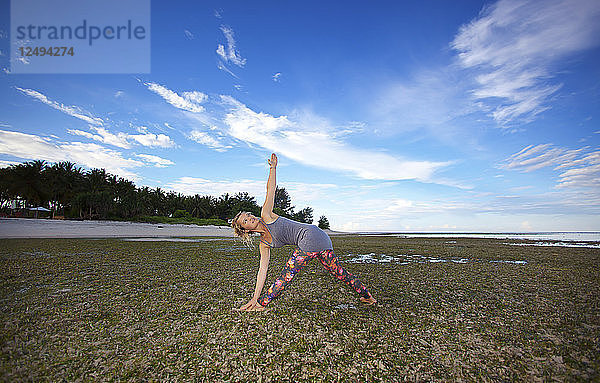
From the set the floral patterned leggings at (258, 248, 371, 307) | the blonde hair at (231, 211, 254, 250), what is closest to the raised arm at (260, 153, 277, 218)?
the blonde hair at (231, 211, 254, 250)

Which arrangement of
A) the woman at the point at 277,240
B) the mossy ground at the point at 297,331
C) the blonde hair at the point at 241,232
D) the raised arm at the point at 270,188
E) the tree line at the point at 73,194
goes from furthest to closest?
the tree line at the point at 73,194
the blonde hair at the point at 241,232
the woman at the point at 277,240
the raised arm at the point at 270,188
the mossy ground at the point at 297,331

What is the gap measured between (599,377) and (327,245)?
10.5 feet

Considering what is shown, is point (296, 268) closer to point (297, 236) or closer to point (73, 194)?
point (297, 236)

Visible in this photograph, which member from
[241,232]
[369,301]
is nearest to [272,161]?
[241,232]

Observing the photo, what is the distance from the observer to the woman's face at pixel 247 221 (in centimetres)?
451

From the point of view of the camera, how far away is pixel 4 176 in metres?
49.5

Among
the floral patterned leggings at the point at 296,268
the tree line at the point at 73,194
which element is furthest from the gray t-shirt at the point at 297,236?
the tree line at the point at 73,194

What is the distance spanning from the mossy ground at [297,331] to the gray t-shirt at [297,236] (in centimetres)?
106

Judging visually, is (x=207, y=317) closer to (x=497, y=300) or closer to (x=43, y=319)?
(x=43, y=319)

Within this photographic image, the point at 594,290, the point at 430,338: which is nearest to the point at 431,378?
the point at 430,338

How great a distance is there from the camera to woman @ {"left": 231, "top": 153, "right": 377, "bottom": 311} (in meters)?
4.53

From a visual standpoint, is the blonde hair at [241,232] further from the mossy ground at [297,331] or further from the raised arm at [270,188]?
the mossy ground at [297,331]

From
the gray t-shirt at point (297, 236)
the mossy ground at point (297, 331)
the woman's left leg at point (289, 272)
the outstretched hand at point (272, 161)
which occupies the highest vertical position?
the outstretched hand at point (272, 161)

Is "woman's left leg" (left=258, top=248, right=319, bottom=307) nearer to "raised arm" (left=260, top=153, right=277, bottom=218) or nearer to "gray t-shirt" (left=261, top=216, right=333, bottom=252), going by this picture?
"gray t-shirt" (left=261, top=216, right=333, bottom=252)
